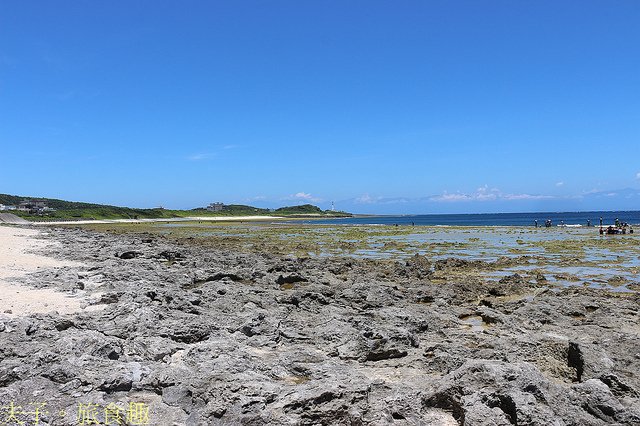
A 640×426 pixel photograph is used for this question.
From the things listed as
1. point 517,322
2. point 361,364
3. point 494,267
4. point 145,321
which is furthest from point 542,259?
point 145,321

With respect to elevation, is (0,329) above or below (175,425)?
above

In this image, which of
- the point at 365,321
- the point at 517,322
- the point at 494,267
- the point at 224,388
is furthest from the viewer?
the point at 494,267

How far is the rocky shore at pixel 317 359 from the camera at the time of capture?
18.0 ft

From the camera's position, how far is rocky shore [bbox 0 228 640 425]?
5.50m

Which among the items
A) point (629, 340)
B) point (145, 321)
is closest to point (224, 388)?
point (145, 321)

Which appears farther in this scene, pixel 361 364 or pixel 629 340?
pixel 629 340

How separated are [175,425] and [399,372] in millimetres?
3896

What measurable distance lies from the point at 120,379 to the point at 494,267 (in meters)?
22.6

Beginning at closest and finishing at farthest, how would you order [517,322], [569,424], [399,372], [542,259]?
[569,424]
[399,372]
[517,322]
[542,259]

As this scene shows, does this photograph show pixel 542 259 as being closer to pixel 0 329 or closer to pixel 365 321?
pixel 365 321

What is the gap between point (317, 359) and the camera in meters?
8.02

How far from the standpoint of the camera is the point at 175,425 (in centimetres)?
541

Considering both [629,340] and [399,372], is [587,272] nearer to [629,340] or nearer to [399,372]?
[629,340]

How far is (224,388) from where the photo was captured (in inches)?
236
